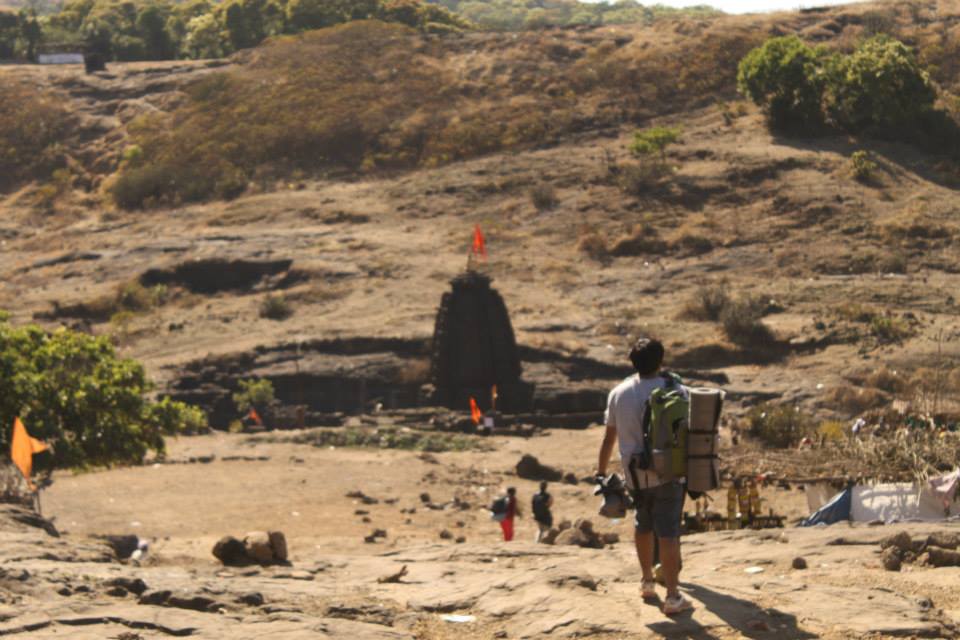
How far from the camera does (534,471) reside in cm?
3294

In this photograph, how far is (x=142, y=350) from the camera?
54.9 metres

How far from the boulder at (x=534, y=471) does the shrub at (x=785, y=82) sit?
41992 millimetres

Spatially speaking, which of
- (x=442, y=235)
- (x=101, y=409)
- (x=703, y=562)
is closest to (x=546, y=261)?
(x=442, y=235)

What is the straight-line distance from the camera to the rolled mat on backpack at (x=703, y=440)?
8.34 metres

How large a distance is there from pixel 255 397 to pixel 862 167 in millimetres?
31254

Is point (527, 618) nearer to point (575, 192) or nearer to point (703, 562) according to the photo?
point (703, 562)

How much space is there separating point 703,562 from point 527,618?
220 centimetres

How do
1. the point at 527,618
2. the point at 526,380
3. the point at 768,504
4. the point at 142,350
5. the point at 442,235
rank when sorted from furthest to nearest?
the point at 442,235, the point at 142,350, the point at 526,380, the point at 768,504, the point at 527,618

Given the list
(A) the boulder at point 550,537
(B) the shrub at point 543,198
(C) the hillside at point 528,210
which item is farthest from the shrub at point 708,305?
(A) the boulder at point 550,537

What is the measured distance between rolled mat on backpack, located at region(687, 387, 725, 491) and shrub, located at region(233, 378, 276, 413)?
39488 millimetres

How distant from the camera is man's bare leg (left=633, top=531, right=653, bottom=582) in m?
8.69

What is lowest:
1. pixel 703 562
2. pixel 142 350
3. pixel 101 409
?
pixel 142 350

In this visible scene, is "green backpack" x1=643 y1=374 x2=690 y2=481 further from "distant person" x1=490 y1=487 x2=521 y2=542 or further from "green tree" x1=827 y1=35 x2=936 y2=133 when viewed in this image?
"green tree" x1=827 y1=35 x2=936 y2=133

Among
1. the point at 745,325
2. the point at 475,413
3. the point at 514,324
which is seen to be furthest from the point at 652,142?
the point at 475,413
